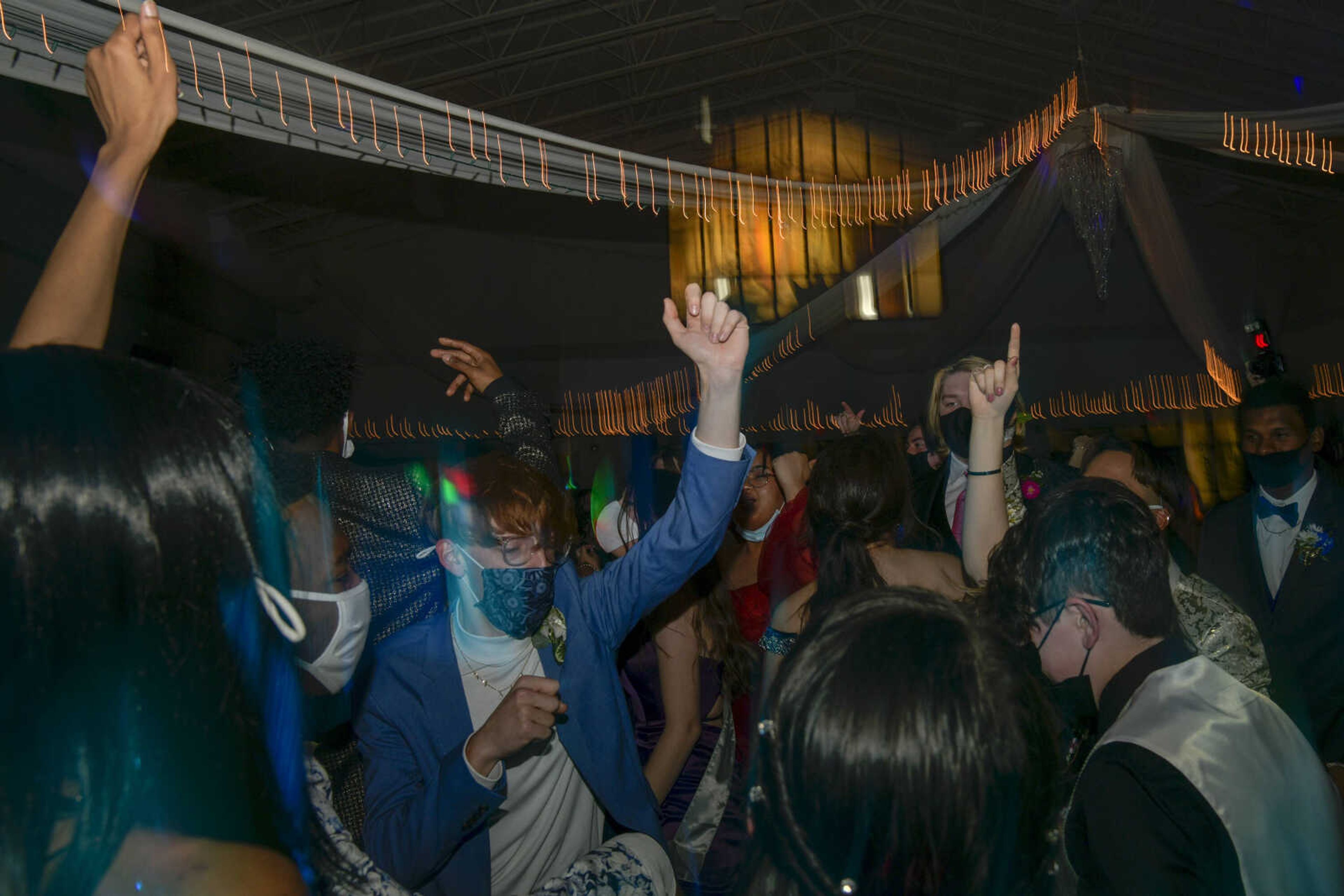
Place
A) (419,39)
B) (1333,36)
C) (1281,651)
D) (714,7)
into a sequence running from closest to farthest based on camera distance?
(1281,651) → (1333,36) → (419,39) → (714,7)

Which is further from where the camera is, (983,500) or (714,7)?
(714,7)

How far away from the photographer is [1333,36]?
809 cm

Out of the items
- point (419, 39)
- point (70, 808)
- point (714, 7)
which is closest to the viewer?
point (70, 808)

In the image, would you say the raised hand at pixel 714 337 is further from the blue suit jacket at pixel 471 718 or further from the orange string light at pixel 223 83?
the orange string light at pixel 223 83

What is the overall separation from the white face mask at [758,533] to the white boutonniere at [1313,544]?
1.46m

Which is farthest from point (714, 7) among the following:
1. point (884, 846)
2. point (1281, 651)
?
point (884, 846)

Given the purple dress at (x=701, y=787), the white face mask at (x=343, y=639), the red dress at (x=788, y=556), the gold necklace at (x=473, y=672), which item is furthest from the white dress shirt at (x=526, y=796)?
the red dress at (x=788, y=556)

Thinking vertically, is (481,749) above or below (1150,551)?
below

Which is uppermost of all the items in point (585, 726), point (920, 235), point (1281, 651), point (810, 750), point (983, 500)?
point (920, 235)

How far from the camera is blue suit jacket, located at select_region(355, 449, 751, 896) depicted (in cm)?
136

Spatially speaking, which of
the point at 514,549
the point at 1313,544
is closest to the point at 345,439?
the point at 514,549

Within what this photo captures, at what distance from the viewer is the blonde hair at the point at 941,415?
2379 mm

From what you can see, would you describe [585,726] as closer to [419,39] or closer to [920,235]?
[920,235]

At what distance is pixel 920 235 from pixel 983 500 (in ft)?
13.4
